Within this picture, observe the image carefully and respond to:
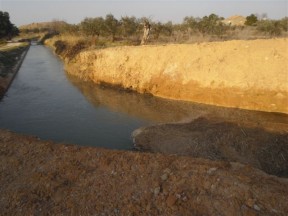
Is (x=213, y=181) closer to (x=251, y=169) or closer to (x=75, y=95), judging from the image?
(x=251, y=169)

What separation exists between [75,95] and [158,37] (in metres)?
16.1

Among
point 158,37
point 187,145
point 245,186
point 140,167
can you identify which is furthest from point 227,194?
point 158,37

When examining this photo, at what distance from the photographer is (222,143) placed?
36.5 feet

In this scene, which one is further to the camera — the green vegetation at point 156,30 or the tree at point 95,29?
the tree at point 95,29

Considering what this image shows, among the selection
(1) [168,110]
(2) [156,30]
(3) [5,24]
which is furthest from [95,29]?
(1) [168,110]

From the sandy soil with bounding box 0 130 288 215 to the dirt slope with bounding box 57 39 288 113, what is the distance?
9009 millimetres

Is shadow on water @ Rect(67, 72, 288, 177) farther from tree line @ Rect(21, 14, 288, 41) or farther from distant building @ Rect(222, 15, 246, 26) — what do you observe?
distant building @ Rect(222, 15, 246, 26)

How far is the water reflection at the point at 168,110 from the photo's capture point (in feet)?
47.2

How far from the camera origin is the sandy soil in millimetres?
6770

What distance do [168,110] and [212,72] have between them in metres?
3.76

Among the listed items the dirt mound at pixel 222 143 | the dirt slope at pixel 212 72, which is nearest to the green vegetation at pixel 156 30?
the dirt slope at pixel 212 72

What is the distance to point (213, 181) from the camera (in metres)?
7.38

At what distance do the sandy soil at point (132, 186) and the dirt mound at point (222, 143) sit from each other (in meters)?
2.18

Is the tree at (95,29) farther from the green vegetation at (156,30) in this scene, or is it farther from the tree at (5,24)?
the tree at (5,24)
